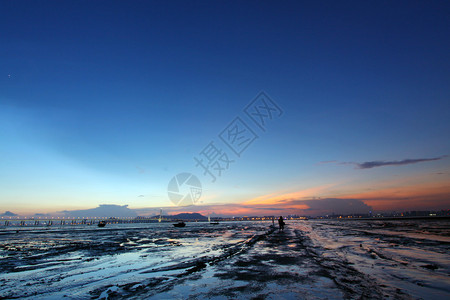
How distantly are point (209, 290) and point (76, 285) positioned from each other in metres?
4.97

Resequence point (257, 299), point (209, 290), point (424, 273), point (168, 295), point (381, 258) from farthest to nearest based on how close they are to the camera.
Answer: point (381, 258) → point (424, 273) → point (209, 290) → point (168, 295) → point (257, 299)

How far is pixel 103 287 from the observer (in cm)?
806

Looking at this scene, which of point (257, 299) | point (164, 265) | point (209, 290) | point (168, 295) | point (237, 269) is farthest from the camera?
point (164, 265)

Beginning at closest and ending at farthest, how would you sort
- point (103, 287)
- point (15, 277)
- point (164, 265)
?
point (103, 287), point (15, 277), point (164, 265)

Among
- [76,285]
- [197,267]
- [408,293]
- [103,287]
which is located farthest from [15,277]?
[408,293]

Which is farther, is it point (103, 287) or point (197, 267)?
point (197, 267)

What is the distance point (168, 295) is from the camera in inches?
275

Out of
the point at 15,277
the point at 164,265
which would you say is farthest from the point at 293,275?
the point at 15,277

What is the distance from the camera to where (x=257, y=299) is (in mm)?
6523

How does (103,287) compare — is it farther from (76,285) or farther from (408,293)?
(408,293)

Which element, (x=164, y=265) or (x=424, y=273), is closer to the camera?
(x=424, y=273)

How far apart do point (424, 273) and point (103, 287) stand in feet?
39.8

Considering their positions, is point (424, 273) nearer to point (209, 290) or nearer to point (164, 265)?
point (209, 290)

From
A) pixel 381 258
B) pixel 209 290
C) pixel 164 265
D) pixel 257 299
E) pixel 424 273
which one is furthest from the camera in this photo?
pixel 381 258
